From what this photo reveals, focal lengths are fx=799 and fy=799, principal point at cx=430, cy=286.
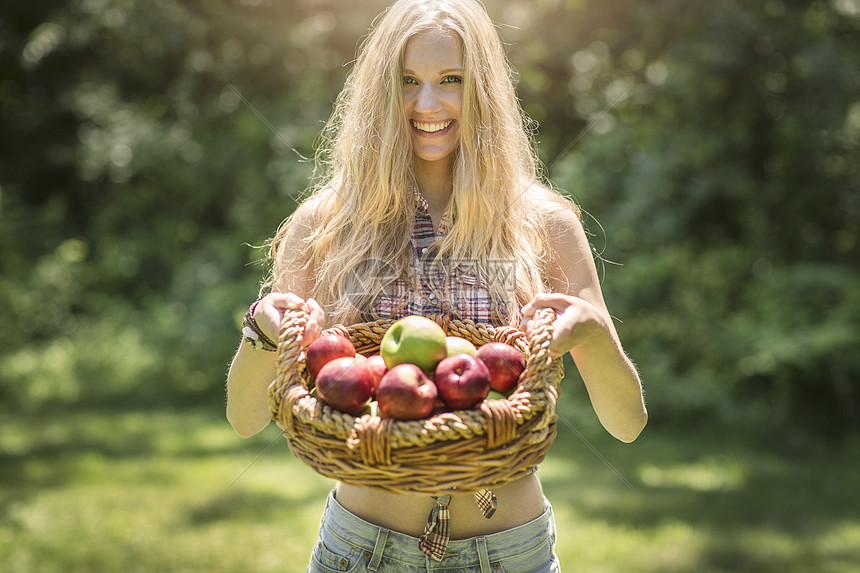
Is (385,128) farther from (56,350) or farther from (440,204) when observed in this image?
(56,350)

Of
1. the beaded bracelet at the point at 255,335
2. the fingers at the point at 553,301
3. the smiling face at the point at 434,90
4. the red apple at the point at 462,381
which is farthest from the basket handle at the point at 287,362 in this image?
the smiling face at the point at 434,90

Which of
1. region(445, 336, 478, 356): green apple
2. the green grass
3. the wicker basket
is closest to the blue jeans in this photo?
the wicker basket

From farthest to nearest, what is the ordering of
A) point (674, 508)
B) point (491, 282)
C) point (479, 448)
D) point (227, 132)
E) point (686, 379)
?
1. point (227, 132)
2. point (686, 379)
3. point (674, 508)
4. point (491, 282)
5. point (479, 448)

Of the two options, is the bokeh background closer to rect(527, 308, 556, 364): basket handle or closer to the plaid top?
the plaid top

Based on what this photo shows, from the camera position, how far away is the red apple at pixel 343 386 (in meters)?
1.61

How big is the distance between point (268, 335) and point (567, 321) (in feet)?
2.22

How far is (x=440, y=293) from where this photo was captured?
2.02 meters

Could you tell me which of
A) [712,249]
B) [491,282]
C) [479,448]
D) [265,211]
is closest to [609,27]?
[712,249]

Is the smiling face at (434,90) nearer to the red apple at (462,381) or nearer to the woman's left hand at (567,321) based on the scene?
the woman's left hand at (567,321)

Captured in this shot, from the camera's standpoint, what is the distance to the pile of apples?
1.58 metres

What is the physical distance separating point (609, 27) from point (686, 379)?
3.33 m

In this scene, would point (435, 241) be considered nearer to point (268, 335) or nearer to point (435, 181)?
point (435, 181)

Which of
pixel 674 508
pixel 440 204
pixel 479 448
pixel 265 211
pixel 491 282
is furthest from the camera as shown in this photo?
pixel 265 211

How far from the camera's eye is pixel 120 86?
10.2 meters
